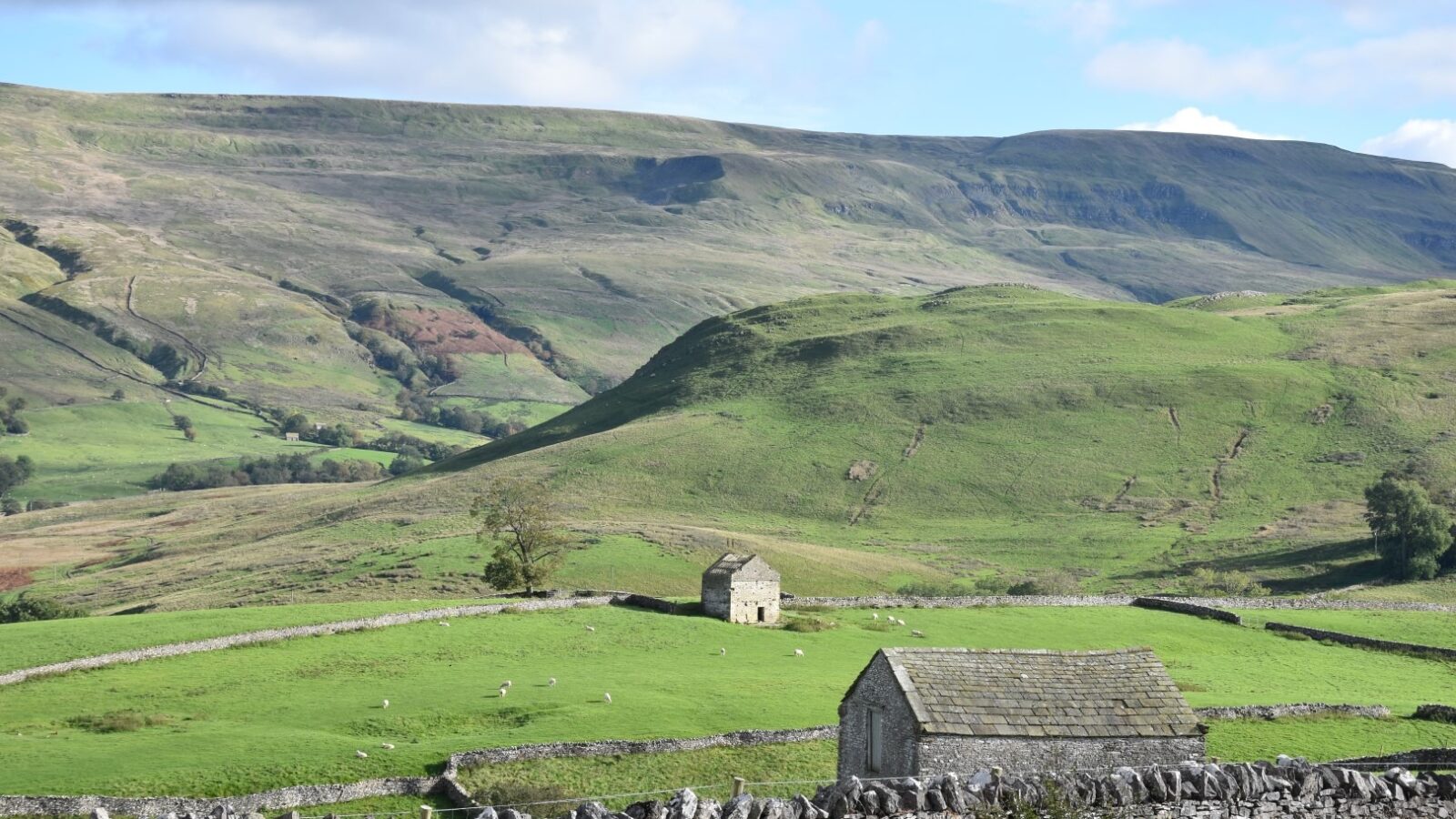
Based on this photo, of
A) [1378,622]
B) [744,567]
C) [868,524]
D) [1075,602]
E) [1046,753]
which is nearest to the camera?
[1046,753]

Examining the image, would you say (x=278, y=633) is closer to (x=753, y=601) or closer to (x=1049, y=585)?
(x=753, y=601)

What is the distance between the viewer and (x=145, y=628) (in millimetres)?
78312

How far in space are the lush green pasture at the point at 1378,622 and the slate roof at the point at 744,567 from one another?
2660cm

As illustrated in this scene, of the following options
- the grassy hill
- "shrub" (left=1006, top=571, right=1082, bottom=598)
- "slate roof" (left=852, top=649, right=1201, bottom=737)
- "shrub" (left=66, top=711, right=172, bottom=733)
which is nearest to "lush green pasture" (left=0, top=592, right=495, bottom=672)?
"shrub" (left=66, top=711, right=172, bottom=733)

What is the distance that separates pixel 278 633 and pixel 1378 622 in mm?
59120

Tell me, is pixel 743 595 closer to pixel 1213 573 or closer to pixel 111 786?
pixel 111 786

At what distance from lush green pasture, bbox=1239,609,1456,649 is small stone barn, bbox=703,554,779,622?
86.5 feet

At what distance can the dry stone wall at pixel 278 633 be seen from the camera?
66.6 metres

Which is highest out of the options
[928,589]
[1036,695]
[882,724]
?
[1036,695]

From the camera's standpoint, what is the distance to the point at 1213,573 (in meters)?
138

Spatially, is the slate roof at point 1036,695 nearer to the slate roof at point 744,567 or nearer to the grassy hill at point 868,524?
the slate roof at point 744,567

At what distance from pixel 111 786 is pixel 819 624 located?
43.5 meters

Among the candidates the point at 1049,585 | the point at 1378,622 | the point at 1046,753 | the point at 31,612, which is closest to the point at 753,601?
the point at 1378,622

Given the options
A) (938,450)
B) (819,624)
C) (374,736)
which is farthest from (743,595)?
(938,450)
